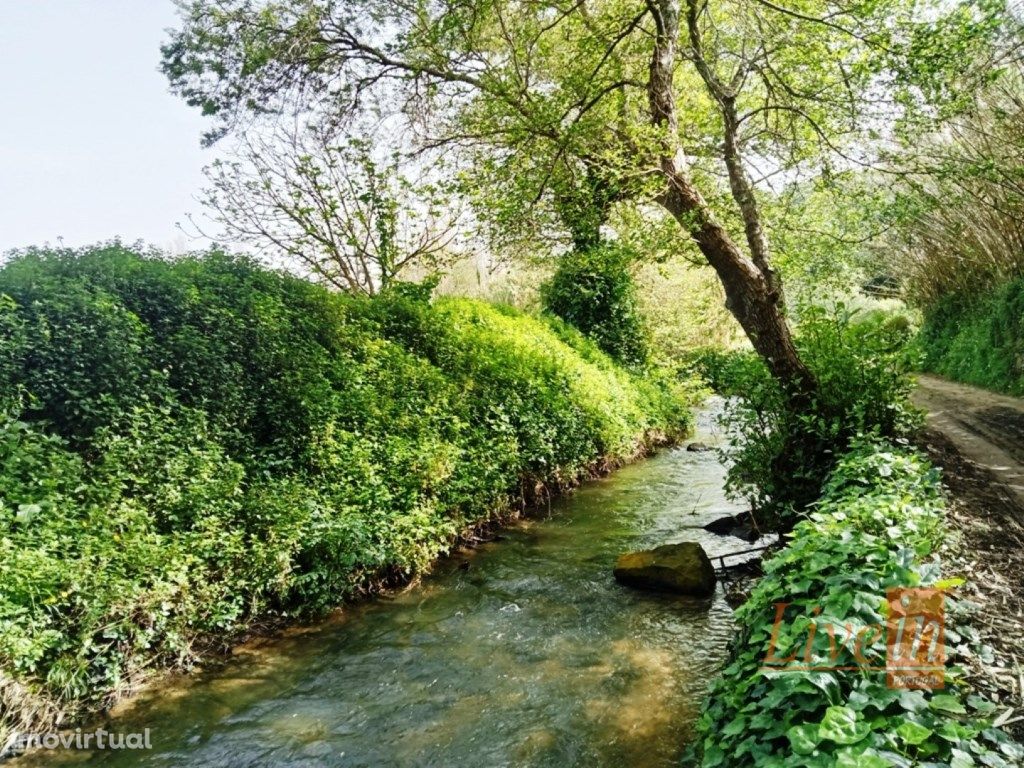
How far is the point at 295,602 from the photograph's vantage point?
655cm

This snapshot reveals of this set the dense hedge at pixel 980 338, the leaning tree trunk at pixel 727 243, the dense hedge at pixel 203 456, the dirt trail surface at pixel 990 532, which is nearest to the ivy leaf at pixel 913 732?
the dirt trail surface at pixel 990 532

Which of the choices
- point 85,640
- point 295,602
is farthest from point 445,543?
point 85,640

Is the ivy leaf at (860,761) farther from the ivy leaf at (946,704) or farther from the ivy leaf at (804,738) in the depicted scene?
the ivy leaf at (946,704)

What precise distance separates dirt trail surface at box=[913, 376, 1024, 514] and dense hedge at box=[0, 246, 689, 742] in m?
6.28

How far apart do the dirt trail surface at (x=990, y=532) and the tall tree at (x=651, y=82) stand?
76.4 inches

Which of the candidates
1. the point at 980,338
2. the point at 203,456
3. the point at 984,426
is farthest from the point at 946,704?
the point at 980,338

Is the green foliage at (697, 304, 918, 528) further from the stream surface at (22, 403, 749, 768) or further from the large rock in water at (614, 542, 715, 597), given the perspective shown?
the stream surface at (22, 403, 749, 768)

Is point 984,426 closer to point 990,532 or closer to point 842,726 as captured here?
point 990,532

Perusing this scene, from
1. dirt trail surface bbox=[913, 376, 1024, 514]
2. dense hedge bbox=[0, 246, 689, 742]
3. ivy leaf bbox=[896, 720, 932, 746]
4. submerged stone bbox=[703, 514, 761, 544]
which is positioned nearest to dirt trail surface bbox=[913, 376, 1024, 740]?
dirt trail surface bbox=[913, 376, 1024, 514]

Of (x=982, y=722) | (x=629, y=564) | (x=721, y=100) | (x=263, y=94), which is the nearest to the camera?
(x=982, y=722)

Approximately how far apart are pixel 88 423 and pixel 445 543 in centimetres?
440

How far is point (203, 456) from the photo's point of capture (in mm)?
6621

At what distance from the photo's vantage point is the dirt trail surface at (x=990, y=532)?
2959 mm

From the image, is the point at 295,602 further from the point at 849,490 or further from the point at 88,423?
the point at 849,490
